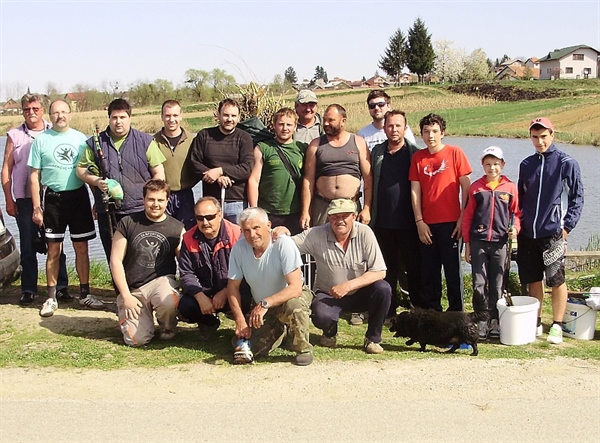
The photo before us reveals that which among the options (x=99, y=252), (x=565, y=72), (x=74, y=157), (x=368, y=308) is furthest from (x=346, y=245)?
(x=565, y=72)

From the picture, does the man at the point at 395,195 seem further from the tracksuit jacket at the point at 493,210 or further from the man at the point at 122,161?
the man at the point at 122,161

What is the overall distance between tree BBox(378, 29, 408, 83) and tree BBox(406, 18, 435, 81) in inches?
41.9

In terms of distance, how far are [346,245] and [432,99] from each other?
49227 mm

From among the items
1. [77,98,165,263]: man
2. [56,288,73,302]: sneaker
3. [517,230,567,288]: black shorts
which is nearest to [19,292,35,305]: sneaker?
[56,288,73,302]: sneaker

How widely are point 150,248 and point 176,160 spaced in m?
1.06

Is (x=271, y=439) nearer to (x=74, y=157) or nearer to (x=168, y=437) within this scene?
(x=168, y=437)

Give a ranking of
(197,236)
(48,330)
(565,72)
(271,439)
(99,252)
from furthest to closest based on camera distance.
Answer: (565,72) < (99,252) < (48,330) < (197,236) < (271,439)

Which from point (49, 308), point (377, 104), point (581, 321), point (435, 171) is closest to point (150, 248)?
point (49, 308)

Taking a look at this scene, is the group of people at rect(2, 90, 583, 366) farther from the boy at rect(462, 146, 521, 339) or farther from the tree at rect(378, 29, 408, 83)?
the tree at rect(378, 29, 408, 83)

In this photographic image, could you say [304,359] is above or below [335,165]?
below

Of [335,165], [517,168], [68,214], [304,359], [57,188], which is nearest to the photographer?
[304,359]

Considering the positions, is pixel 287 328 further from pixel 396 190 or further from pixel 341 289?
pixel 396 190

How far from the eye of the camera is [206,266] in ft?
18.8

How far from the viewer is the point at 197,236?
572 cm
